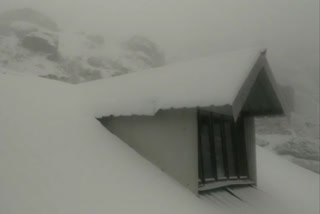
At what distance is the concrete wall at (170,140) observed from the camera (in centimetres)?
423

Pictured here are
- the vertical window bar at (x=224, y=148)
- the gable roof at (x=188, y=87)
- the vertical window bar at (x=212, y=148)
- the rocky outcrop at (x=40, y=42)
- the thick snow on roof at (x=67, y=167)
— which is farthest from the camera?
the rocky outcrop at (x=40, y=42)

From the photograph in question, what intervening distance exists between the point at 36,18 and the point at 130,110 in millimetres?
73730

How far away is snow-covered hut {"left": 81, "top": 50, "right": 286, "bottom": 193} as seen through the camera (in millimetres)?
4129

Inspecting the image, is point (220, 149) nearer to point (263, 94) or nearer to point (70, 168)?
point (263, 94)

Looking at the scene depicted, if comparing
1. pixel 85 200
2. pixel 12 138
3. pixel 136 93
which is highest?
pixel 136 93

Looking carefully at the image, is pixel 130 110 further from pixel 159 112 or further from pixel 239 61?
pixel 239 61

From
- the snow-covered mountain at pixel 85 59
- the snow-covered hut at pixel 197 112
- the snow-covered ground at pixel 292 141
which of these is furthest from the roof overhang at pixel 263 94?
the snow-covered mountain at pixel 85 59

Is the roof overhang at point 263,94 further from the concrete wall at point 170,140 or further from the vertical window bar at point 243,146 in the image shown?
the concrete wall at point 170,140

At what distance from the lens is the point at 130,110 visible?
4.67 m

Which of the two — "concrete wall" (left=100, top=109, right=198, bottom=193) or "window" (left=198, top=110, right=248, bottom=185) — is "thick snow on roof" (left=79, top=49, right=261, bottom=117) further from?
"window" (left=198, top=110, right=248, bottom=185)

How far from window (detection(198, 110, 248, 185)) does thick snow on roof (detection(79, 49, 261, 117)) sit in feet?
1.97

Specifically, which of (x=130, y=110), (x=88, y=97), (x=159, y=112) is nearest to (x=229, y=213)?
(x=159, y=112)

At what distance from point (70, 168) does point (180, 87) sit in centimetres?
172

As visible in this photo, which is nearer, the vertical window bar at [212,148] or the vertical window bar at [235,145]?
the vertical window bar at [212,148]
